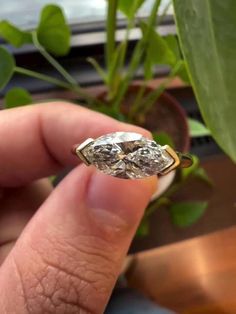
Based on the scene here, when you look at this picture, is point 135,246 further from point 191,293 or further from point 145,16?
point 145,16

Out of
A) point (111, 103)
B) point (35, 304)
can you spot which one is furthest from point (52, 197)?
point (111, 103)

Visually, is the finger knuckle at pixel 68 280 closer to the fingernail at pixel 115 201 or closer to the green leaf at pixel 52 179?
the fingernail at pixel 115 201

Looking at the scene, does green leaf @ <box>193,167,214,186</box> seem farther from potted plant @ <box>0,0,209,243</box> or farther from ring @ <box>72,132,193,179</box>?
ring @ <box>72,132,193,179</box>

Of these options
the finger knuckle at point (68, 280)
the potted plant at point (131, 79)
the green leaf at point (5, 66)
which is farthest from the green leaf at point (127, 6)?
the finger knuckle at point (68, 280)

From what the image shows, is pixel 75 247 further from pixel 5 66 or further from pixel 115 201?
pixel 5 66

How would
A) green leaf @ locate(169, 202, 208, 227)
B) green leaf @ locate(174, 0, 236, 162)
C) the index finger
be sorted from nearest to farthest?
green leaf @ locate(174, 0, 236, 162), the index finger, green leaf @ locate(169, 202, 208, 227)

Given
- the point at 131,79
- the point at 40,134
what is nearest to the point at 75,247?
the point at 40,134

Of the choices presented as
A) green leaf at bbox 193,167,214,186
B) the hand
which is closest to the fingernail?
the hand
